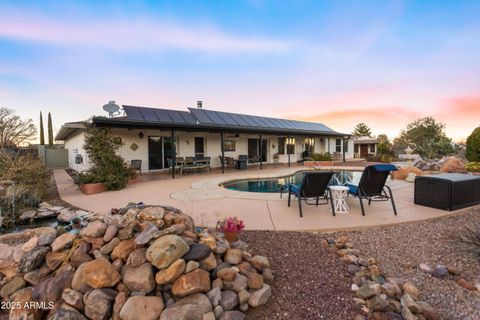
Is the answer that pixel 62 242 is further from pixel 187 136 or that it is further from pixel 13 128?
pixel 13 128

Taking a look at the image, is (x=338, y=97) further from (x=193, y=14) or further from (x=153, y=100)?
(x=153, y=100)

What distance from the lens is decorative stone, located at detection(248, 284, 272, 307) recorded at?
214cm

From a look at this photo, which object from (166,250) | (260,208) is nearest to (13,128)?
(260,208)

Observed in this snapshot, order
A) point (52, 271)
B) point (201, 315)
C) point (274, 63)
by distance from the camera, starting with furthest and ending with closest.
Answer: point (274, 63) → point (52, 271) → point (201, 315)

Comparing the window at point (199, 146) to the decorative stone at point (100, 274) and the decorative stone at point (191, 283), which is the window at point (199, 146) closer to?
the decorative stone at point (100, 274)

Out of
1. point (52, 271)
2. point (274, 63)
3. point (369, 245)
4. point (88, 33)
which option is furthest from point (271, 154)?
point (52, 271)

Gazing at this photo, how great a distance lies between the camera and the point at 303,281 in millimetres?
2496

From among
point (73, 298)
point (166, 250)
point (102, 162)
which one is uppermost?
point (102, 162)

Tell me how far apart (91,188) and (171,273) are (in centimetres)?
666

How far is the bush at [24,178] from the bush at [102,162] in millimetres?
1232

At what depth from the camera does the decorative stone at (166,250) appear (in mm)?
2170

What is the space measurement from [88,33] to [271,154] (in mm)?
13399

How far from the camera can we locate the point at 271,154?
18.2 meters

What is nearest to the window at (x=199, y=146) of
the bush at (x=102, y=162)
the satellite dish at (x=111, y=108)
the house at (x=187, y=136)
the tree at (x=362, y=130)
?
the house at (x=187, y=136)
